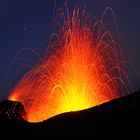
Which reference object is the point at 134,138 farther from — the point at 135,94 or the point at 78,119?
the point at 78,119

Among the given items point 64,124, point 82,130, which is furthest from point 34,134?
point 82,130

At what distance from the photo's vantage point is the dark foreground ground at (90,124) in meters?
30.1

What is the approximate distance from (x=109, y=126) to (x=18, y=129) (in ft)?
60.2

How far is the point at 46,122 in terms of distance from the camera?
139 feet

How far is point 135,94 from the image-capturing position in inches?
1208

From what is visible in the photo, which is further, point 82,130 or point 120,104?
point 82,130

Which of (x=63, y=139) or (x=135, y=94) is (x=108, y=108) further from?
→ (x=63, y=139)

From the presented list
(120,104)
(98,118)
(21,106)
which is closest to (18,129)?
(21,106)

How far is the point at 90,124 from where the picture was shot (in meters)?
35.0

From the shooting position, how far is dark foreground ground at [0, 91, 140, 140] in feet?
98.8

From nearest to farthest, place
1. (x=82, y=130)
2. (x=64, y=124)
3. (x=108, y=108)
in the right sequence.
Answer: (x=108, y=108) → (x=82, y=130) → (x=64, y=124)

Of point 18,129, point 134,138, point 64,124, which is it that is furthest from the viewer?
point 18,129

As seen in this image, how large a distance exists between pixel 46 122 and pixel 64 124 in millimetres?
3726

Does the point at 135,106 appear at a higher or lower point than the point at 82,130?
higher
